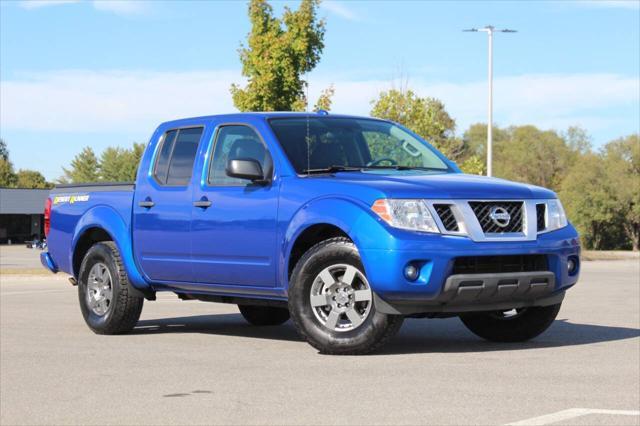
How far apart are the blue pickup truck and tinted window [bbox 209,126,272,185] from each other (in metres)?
0.01

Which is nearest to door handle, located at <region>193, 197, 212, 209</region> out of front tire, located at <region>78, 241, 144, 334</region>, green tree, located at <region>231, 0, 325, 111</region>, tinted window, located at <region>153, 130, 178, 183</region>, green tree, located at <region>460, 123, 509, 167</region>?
tinted window, located at <region>153, 130, 178, 183</region>

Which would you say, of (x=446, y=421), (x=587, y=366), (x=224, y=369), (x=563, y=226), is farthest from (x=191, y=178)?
(x=446, y=421)

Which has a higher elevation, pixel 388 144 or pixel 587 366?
pixel 388 144

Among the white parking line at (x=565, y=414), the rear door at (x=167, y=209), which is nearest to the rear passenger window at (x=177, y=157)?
the rear door at (x=167, y=209)

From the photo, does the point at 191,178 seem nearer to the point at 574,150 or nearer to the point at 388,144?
the point at 388,144

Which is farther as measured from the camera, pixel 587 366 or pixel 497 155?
pixel 497 155

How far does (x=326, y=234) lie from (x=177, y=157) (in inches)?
81.4

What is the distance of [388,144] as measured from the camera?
1052 centimetres

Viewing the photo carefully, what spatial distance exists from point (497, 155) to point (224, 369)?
119 metres

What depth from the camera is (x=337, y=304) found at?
913cm

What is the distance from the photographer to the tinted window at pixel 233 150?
33.1 ft

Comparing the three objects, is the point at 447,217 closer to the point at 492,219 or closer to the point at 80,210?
the point at 492,219

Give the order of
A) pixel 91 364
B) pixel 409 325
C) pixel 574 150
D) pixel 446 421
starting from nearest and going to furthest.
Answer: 1. pixel 446 421
2. pixel 91 364
3. pixel 409 325
4. pixel 574 150

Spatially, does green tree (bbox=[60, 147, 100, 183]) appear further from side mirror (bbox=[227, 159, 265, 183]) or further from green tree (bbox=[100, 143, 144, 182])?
side mirror (bbox=[227, 159, 265, 183])
